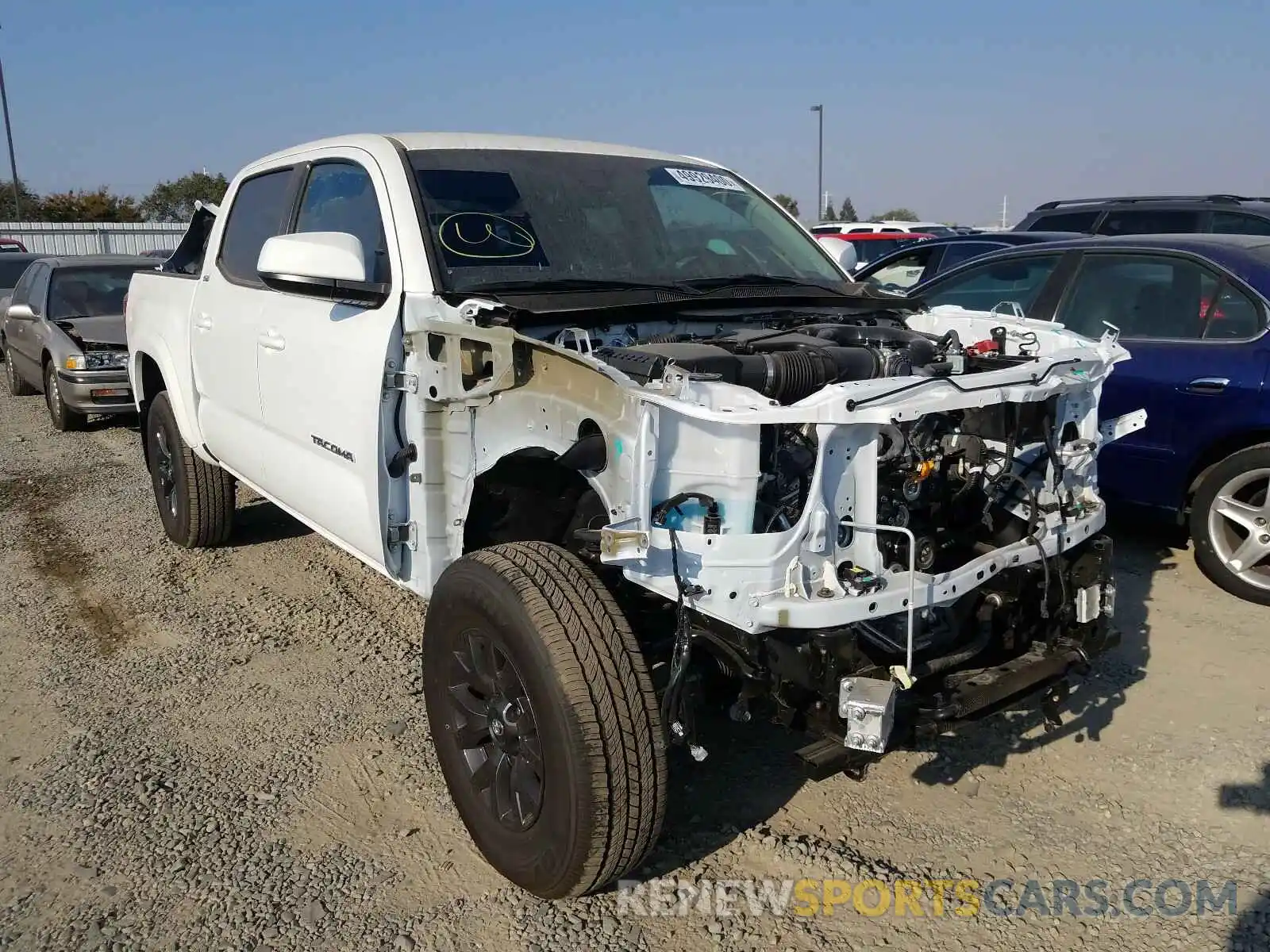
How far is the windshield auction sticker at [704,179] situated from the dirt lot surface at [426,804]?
2.18 m

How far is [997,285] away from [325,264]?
14.2 feet

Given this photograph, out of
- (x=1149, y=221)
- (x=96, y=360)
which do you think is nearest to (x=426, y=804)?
(x=96, y=360)

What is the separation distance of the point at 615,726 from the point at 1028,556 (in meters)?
1.29

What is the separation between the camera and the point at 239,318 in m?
4.39

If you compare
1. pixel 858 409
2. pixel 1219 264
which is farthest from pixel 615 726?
pixel 1219 264

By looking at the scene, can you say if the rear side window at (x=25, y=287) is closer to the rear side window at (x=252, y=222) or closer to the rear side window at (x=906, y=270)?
the rear side window at (x=252, y=222)

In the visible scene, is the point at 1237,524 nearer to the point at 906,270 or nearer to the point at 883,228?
the point at 906,270

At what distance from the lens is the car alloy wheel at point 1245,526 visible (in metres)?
4.64

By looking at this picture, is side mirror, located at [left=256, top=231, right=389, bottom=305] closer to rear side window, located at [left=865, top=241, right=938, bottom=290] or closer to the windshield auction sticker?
the windshield auction sticker

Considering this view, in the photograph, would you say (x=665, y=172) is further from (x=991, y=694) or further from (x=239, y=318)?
(x=991, y=694)

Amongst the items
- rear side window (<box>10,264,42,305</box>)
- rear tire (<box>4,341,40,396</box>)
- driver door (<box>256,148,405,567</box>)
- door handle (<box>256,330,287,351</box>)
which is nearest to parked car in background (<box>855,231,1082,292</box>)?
driver door (<box>256,148,405,567</box>)

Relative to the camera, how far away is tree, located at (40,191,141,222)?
44844 mm

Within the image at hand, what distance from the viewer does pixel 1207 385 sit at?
188 inches

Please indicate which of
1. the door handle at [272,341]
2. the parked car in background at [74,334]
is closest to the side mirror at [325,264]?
the door handle at [272,341]
